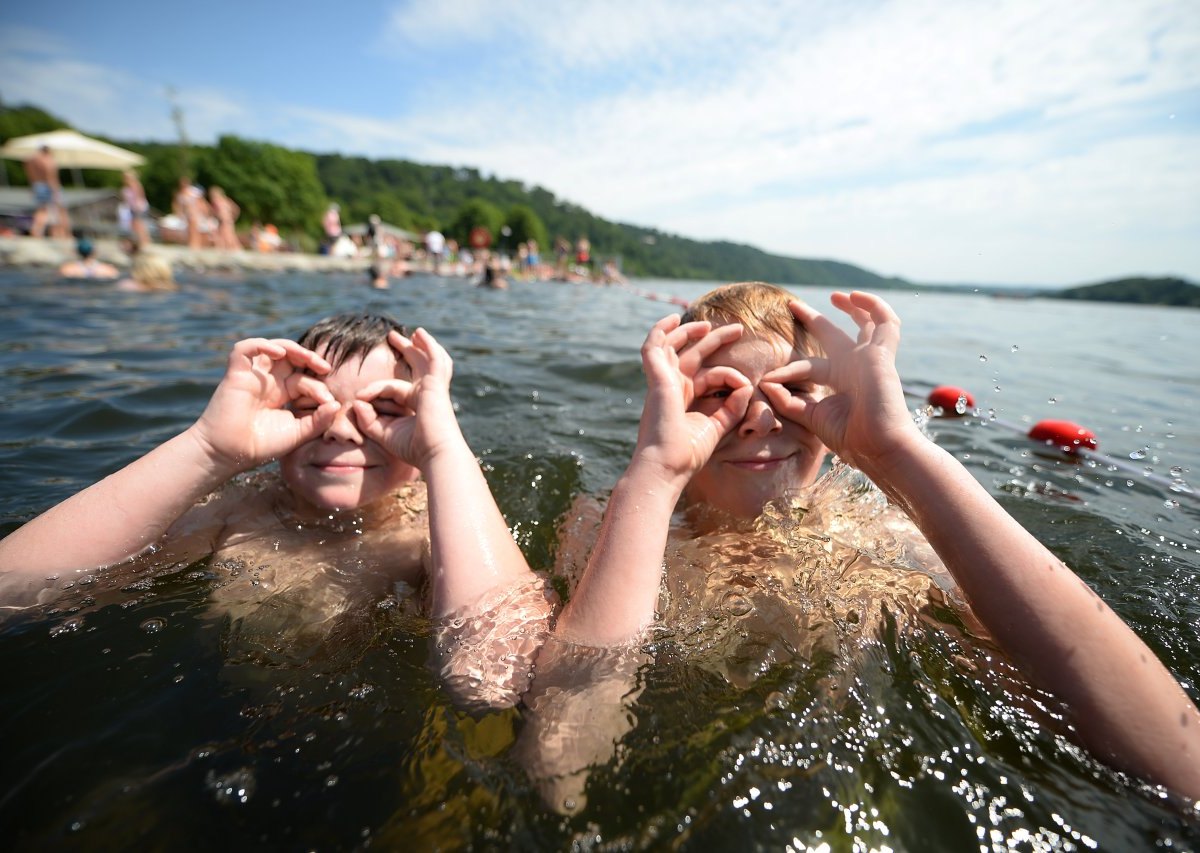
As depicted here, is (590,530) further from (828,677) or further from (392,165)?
(392,165)

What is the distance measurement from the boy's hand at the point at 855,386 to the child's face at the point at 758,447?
0.07m

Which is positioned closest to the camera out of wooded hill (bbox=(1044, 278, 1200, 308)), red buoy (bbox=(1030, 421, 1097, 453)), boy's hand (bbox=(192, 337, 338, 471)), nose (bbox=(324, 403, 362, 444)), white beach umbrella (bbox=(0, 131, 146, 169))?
boy's hand (bbox=(192, 337, 338, 471))

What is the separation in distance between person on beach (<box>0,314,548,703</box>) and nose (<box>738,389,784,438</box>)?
0.89 m

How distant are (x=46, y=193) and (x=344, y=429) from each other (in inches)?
796

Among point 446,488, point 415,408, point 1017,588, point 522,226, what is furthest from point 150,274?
point 522,226

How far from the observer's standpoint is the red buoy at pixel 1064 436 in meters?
4.09

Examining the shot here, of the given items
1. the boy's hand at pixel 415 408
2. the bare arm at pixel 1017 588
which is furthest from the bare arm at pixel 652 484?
the boy's hand at pixel 415 408

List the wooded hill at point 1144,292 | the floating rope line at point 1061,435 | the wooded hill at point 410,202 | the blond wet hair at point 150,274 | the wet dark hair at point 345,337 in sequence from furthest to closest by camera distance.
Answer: the wooded hill at point 410,202 < the wooded hill at point 1144,292 < the blond wet hair at point 150,274 < the floating rope line at point 1061,435 < the wet dark hair at point 345,337

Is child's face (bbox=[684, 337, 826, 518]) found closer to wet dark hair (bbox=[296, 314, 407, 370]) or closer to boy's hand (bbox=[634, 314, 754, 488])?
boy's hand (bbox=[634, 314, 754, 488])

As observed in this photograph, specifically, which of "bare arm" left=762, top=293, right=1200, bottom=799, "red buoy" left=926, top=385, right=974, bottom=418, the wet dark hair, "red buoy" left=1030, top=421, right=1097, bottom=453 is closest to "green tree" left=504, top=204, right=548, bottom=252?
"red buoy" left=926, top=385, right=974, bottom=418

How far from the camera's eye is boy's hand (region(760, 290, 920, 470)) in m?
1.71

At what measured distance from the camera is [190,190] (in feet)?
62.5

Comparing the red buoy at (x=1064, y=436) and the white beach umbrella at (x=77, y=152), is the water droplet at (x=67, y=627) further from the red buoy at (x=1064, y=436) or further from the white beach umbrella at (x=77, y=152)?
the white beach umbrella at (x=77, y=152)

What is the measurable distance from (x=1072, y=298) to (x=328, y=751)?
203 feet
